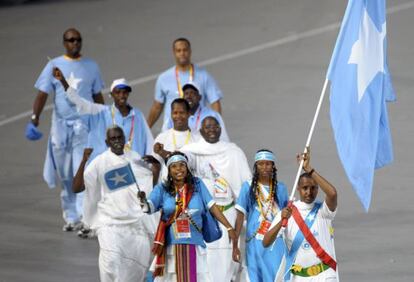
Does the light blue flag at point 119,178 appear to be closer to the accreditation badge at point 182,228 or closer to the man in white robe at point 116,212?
the man in white robe at point 116,212

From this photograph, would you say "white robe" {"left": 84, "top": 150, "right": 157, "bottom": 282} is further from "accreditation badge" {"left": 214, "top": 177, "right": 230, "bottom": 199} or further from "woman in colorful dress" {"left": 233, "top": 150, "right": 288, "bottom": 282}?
"woman in colorful dress" {"left": 233, "top": 150, "right": 288, "bottom": 282}

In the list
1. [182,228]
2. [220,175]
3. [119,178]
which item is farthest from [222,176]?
[182,228]

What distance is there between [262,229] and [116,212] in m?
1.81

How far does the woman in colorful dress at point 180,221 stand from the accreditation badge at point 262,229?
0.43 m

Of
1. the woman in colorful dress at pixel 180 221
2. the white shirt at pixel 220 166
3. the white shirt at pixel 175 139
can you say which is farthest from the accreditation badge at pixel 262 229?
the white shirt at pixel 175 139

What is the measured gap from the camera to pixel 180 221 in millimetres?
15516

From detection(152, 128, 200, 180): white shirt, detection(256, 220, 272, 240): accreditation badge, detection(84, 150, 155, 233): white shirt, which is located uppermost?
detection(152, 128, 200, 180): white shirt

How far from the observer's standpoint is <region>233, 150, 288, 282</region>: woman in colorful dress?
15906mm

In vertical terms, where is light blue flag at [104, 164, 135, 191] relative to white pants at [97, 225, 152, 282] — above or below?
above

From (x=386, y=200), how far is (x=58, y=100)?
13.6ft

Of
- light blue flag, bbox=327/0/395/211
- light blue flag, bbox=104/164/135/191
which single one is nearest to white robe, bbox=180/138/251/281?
light blue flag, bbox=104/164/135/191

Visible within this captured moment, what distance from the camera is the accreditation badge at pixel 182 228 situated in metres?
15.5

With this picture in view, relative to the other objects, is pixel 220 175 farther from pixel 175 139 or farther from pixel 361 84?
pixel 361 84

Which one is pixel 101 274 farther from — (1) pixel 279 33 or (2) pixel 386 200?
(1) pixel 279 33
